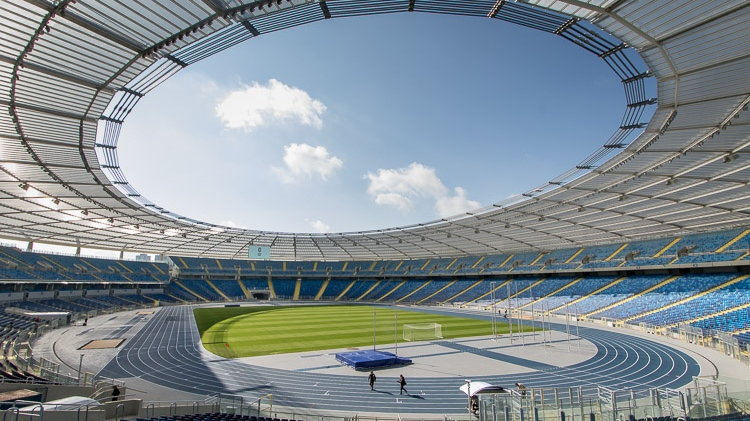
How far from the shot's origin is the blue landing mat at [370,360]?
23.8m

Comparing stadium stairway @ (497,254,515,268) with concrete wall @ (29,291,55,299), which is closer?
concrete wall @ (29,291,55,299)

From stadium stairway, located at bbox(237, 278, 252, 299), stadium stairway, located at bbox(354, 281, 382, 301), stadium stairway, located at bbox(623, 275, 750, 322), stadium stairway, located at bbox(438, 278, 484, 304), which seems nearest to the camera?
stadium stairway, located at bbox(623, 275, 750, 322)

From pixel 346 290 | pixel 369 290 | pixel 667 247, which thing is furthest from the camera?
pixel 346 290

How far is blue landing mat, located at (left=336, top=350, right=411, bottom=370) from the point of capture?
939 inches

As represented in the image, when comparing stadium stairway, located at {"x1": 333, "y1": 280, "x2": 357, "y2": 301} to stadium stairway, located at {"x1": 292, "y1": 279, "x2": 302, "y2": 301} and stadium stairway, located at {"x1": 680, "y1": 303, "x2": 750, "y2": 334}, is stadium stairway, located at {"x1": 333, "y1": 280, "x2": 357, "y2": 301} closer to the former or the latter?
stadium stairway, located at {"x1": 292, "y1": 279, "x2": 302, "y2": 301}

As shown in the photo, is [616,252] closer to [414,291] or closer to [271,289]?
[414,291]

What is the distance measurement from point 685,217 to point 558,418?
36144 mm

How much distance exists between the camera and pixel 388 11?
15305 millimetres

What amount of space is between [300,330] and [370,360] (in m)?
16.4

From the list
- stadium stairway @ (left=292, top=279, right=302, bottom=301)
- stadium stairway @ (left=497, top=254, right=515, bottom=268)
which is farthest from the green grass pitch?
stadium stairway @ (left=292, top=279, right=302, bottom=301)

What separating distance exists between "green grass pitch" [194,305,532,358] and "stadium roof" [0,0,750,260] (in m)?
12.9

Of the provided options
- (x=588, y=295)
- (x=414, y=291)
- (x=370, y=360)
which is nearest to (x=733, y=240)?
(x=588, y=295)

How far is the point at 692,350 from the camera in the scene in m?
28.5

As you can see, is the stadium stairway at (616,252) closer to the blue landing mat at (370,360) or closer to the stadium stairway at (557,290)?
the stadium stairway at (557,290)
